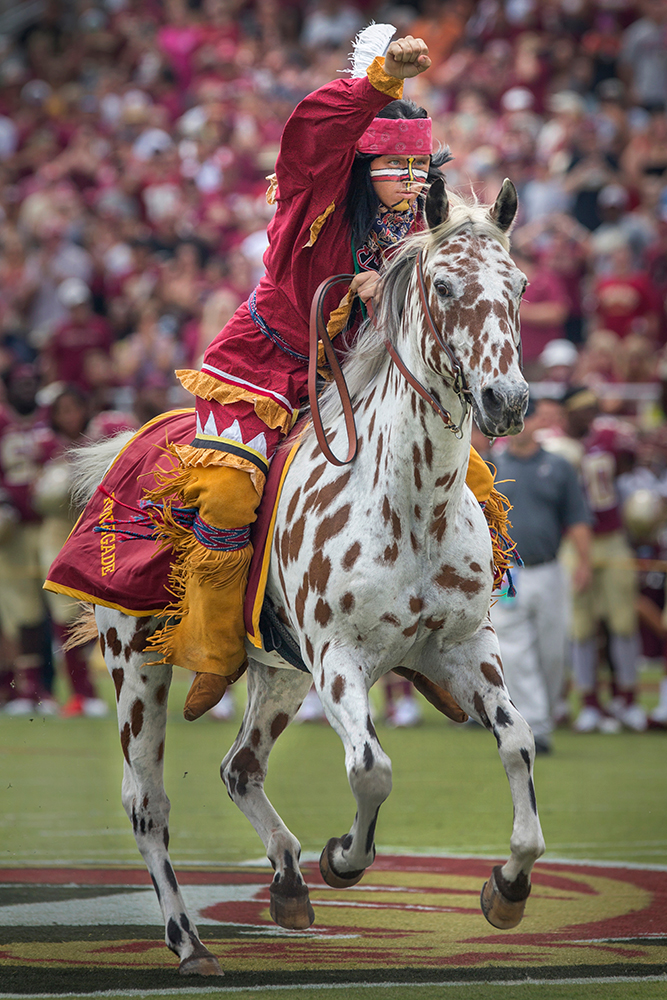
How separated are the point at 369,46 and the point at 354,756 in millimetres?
2424

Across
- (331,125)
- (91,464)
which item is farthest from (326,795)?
(331,125)

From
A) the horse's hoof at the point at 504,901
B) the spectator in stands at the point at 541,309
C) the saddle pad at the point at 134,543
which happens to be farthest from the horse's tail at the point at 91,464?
the spectator in stands at the point at 541,309

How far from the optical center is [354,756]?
175 inches

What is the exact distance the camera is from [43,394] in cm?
1484

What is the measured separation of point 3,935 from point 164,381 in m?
10.7

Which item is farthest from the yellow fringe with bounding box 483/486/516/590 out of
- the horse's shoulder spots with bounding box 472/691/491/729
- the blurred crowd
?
the blurred crowd

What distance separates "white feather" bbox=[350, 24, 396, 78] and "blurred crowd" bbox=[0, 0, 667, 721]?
22.7 feet

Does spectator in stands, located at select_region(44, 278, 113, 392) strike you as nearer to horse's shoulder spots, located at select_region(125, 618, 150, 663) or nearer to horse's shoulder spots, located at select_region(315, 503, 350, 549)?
horse's shoulder spots, located at select_region(125, 618, 150, 663)

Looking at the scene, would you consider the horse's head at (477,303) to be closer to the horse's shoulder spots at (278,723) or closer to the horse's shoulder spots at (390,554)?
the horse's shoulder spots at (390,554)

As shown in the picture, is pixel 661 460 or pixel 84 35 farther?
pixel 84 35

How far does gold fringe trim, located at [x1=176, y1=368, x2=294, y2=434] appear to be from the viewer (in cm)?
531

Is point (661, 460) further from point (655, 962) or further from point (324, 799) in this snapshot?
point (655, 962)

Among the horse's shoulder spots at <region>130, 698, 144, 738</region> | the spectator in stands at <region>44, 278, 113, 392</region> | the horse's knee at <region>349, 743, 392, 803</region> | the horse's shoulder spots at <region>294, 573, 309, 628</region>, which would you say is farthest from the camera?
the spectator in stands at <region>44, 278, 113, 392</region>

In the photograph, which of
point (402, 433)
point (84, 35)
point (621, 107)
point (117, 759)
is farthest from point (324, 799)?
point (84, 35)
